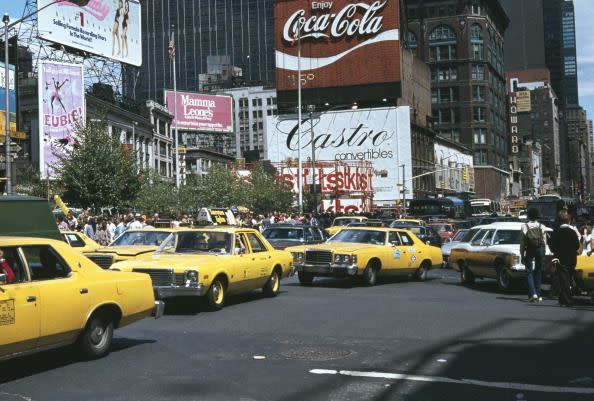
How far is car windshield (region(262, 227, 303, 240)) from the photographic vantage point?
73.8ft

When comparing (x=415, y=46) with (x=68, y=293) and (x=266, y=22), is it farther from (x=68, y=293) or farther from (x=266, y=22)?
(x=68, y=293)

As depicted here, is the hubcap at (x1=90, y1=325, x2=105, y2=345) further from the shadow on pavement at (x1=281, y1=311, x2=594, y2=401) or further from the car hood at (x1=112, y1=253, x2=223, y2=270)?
the car hood at (x1=112, y1=253, x2=223, y2=270)

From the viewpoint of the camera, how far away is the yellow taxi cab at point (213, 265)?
1252cm

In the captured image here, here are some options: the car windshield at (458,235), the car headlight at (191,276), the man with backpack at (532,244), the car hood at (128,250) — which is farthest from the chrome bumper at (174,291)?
the car windshield at (458,235)

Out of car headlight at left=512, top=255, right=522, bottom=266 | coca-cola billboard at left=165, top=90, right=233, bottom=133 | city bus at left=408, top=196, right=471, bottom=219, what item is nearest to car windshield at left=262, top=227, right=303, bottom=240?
car headlight at left=512, top=255, right=522, bottom=266

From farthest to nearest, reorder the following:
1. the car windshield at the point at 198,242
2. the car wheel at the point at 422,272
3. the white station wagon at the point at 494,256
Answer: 1. the car wheel at the point at 422,272
2. the white station wagon at the point at 494,256
3. the car windshield at the point at 198,242

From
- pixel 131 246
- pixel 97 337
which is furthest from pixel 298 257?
pixel 97 337

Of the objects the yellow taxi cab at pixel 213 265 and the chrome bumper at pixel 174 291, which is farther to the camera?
the yellow taxi cab at pixel 213 265

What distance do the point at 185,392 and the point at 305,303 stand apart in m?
7.47

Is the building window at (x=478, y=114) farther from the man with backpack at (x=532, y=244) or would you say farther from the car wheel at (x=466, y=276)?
the man with backpack at (x=532, y=244)

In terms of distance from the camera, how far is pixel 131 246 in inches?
634

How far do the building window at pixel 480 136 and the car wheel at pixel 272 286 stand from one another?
115m

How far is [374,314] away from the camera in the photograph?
1282 cm

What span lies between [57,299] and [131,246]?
817 centimetres
